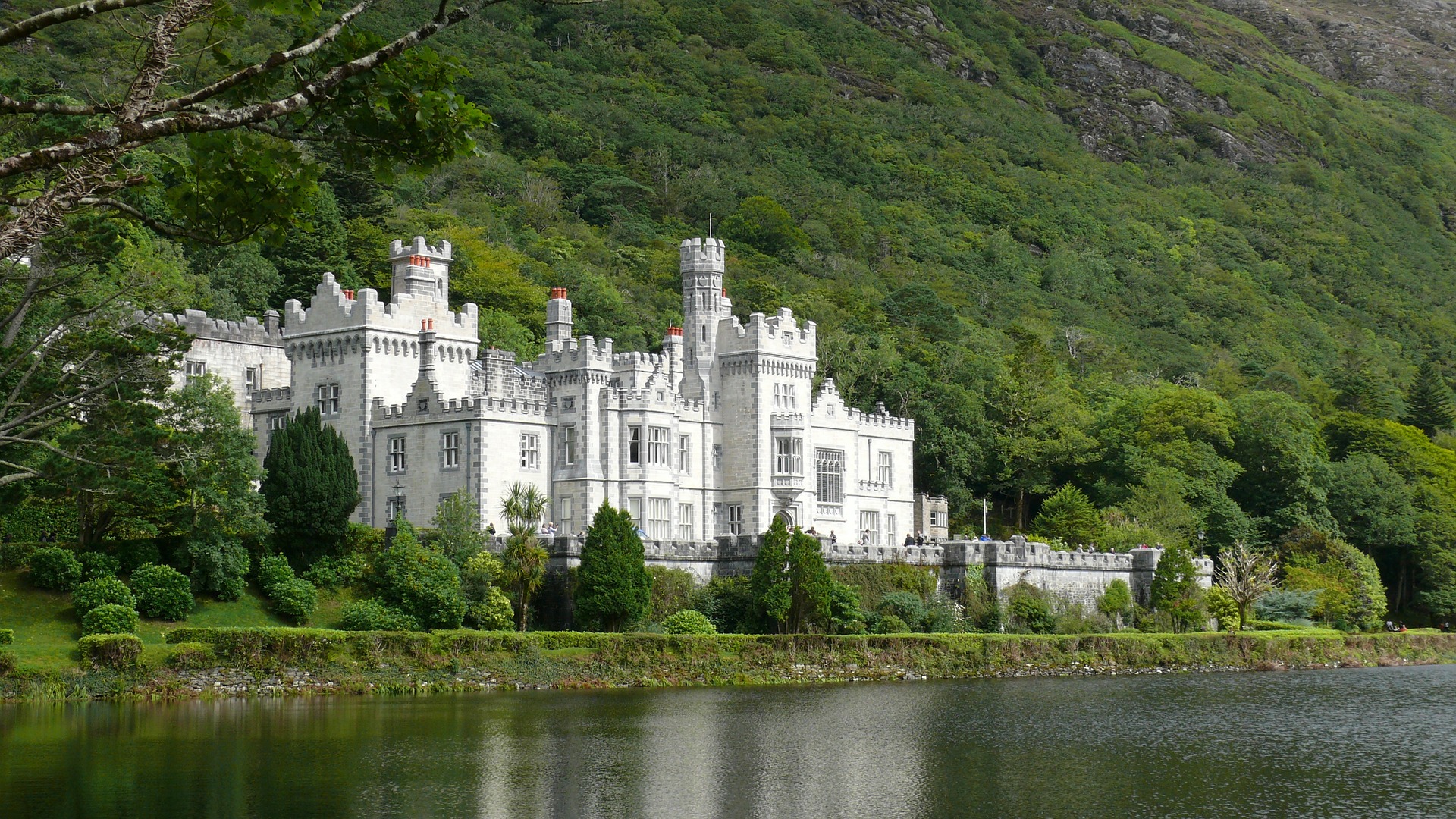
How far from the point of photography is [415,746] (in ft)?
121

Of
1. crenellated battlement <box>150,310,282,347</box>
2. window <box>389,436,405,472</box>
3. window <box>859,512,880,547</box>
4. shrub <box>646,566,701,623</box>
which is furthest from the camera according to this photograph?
window <box>859,512,880,547</box>

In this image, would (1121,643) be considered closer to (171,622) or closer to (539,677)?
(539,677)

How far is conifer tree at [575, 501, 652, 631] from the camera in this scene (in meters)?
58.3

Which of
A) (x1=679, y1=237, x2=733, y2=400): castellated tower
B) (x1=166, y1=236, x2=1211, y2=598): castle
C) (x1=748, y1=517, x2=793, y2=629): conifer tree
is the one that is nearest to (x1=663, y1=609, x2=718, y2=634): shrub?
(x1=748, y1=517, x2=793, y2=629): conifer tree

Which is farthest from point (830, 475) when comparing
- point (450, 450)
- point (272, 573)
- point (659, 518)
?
point (272, 573)

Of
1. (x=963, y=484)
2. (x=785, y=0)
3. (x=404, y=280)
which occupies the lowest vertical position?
(x=963, y=484)

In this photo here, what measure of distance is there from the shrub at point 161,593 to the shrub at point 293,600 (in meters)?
3.09

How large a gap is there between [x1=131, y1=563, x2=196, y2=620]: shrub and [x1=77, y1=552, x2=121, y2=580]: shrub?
77 cm

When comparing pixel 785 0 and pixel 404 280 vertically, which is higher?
pixel 785 0

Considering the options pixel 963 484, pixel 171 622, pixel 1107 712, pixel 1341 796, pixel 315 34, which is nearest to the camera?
pixel 315 34

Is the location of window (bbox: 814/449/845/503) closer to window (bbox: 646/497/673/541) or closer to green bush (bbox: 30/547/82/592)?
window (bbox: 646/497/673/541)

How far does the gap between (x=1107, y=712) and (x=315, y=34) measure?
119 ft

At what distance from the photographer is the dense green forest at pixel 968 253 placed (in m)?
91.8

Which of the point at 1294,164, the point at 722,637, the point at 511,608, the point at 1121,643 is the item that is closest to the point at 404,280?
the point at 511,608
